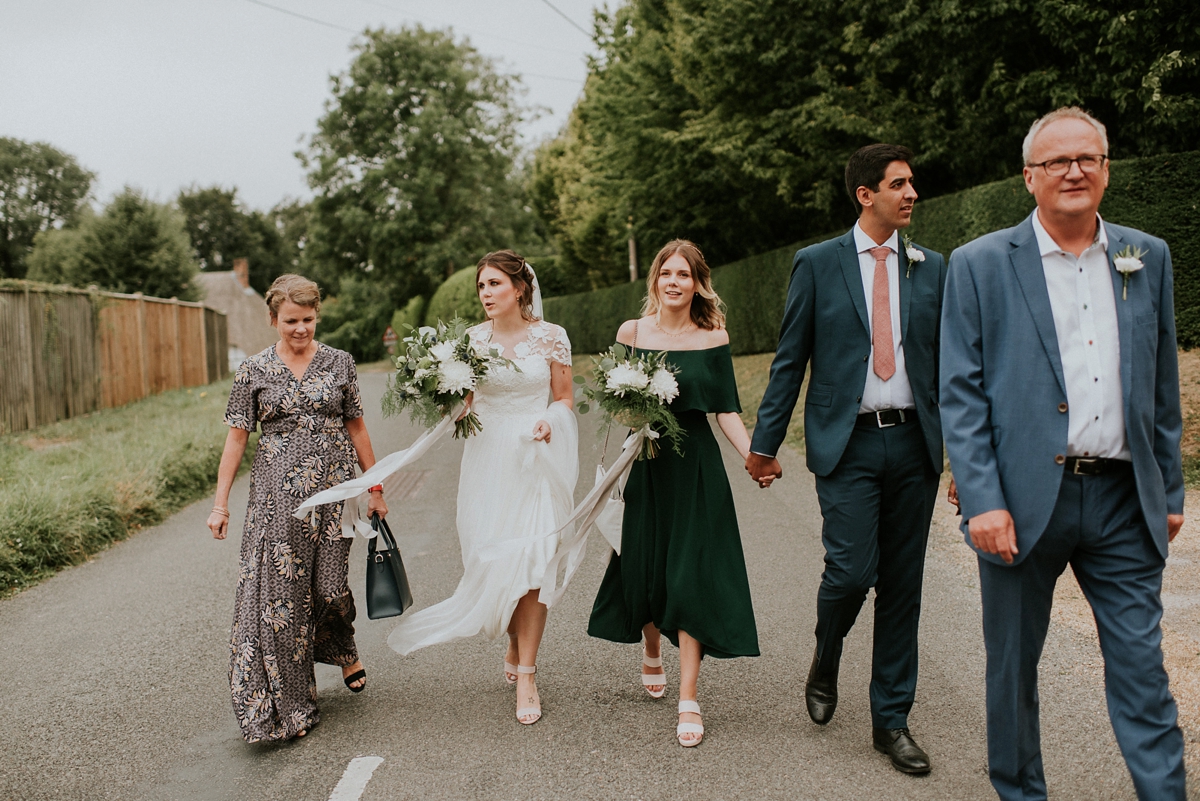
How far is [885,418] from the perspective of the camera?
3713mm

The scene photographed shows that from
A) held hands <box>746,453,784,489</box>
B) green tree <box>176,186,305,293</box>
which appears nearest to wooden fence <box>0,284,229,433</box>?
held hands <box>746,453,784,489</box>

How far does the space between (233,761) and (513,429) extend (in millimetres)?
1919

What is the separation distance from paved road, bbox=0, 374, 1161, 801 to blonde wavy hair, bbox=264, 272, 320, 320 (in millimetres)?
1950

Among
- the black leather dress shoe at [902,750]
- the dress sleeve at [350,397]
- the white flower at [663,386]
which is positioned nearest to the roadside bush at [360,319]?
the dress sleeve at [350,397]

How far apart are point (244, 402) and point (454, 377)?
98cm

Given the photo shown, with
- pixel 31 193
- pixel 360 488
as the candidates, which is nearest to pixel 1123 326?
pixel 360 488

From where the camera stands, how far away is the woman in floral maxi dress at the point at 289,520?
13.6 feet

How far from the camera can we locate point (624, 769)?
12.2 ft

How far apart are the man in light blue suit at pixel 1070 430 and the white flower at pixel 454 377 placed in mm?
2331

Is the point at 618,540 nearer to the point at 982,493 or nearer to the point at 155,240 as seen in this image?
the point at 982,493

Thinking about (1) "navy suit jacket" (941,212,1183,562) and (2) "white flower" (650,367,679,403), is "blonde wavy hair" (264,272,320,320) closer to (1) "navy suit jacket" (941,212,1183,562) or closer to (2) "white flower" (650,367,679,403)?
(2) "white flower" (650,367,679,403)

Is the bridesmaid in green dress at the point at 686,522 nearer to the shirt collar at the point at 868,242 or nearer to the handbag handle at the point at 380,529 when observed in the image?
the shirt collar at the point at 868,242

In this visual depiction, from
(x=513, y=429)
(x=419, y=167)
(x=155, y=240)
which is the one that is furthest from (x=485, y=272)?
(x=419, y=167)

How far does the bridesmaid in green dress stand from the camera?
164 inches
